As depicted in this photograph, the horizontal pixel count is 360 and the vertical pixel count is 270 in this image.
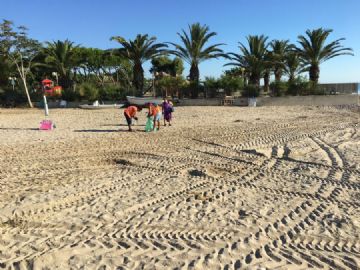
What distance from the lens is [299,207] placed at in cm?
473

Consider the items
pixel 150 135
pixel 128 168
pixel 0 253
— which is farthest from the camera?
pixel 150 135

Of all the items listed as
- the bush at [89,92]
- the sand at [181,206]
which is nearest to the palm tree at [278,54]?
the bush at [89,92]

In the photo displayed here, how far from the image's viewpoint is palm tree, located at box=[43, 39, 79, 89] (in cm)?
3162

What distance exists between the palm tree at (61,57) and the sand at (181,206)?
24.6 m

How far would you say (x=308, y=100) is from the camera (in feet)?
84.4

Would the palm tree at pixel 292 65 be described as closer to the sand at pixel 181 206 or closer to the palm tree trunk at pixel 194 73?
the palm tree trunk at pixel 194 73

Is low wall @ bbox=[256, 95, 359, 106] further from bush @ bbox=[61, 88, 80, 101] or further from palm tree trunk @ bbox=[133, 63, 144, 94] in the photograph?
bush @ bbox=[61, 88, 80, 101]

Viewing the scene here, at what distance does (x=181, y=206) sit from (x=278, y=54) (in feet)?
89.5

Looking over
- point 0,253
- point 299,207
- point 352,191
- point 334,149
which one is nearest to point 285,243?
point 299,207

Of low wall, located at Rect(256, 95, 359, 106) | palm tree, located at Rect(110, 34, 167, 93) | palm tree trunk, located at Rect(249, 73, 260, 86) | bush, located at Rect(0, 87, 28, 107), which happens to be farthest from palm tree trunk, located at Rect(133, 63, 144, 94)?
bush, located at Rect(0, 87, 28, 107)

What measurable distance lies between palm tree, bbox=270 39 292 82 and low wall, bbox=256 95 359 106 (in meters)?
3.09

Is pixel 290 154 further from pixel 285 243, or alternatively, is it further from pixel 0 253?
pixel 0 253

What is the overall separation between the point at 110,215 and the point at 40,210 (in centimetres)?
106

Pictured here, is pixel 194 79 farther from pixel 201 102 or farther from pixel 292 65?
pixel 292 65
